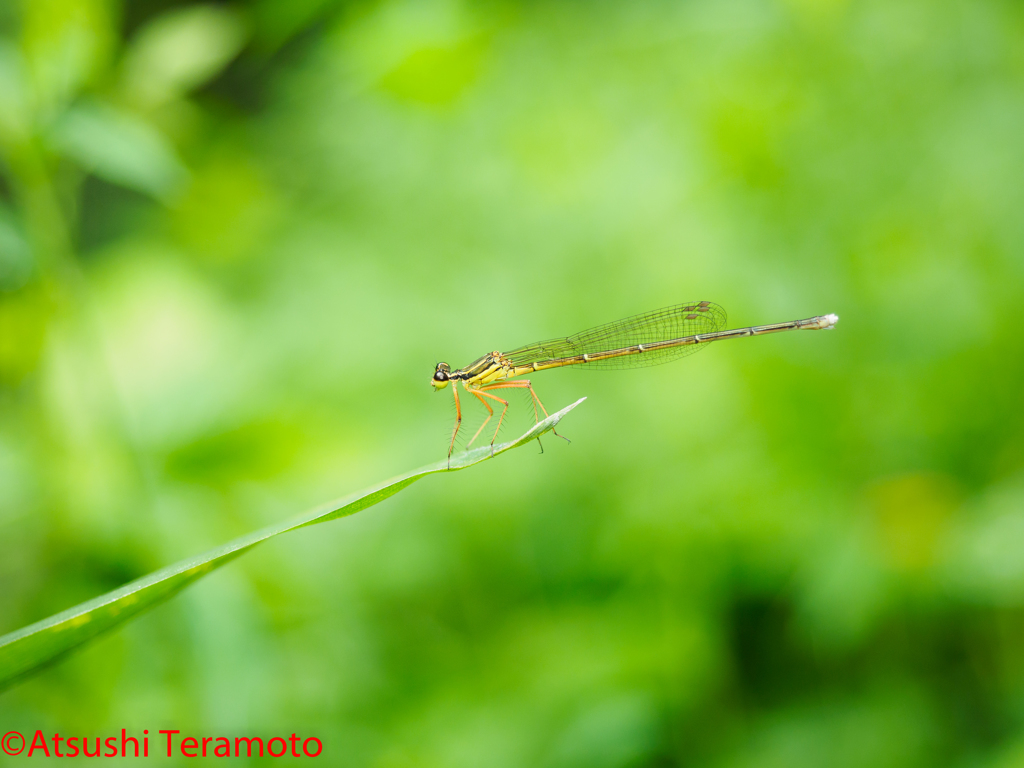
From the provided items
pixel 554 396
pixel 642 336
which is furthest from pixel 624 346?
pixel 554 396

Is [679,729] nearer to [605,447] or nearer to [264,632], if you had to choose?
[605,447]

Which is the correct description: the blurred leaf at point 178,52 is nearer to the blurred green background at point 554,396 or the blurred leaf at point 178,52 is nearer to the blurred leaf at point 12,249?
the blurred green background at point 554,396

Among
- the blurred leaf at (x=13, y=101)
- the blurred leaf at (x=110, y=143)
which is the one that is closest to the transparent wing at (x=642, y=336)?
the blurred leaf at (x=110, y=143)

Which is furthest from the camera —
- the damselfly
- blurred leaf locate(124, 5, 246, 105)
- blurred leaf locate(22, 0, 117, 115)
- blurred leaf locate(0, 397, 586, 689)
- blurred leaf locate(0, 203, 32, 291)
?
the damselfly

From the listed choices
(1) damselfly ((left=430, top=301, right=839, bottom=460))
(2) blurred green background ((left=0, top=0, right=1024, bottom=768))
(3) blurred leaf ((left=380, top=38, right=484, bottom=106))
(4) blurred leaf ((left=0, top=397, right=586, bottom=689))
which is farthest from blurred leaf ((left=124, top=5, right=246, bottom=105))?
(4) blurred leaf ((left=0, top=397, right=586, bottom=689))

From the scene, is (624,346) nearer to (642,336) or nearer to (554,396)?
(642,336)

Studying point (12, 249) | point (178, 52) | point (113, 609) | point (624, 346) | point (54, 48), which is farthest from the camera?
point (624, 346)

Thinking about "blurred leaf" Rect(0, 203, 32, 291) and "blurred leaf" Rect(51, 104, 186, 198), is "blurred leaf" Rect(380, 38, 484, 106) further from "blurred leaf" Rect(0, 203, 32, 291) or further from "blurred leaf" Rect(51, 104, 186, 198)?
"blurred leaf" Rect(0, 203, 32, 291)
